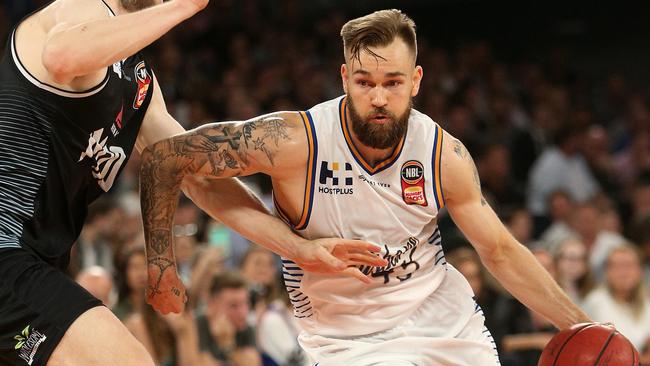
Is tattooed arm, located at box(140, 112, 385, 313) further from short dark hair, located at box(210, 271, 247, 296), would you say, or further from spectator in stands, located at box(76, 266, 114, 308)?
short dark hair, located at box(210, 271, 247, 296)

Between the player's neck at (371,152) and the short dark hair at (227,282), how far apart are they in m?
3.38

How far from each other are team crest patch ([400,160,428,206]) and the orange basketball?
0.87 m

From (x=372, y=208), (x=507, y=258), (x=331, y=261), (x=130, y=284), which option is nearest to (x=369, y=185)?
(x=372, y=208)

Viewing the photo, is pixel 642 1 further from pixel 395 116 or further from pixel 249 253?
pixel 395 116

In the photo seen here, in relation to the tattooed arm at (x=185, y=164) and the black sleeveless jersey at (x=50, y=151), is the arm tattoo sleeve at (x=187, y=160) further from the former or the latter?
the black sleeveless jersey at (x=50, y=151)

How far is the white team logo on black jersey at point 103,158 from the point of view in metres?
4.25

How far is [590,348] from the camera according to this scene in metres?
4.39

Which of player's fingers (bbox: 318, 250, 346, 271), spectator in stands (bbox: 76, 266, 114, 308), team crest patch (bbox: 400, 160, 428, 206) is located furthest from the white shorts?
spectator in stands (bbox: 76, 266, 114, 308)

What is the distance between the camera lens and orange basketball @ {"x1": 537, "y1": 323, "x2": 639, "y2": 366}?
437 cm

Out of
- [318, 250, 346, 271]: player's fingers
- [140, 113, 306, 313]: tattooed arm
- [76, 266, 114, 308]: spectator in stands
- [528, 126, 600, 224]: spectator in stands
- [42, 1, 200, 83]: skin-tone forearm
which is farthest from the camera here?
[528, 126, 600, 224]: spectator in stands

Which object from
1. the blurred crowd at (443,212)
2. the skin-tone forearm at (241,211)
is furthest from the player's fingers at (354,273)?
the blurred crowd at (443,212)

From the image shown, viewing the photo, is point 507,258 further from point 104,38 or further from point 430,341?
point 104,38

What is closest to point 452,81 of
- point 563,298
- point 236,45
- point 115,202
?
point 236,45

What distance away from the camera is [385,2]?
15523 mm
